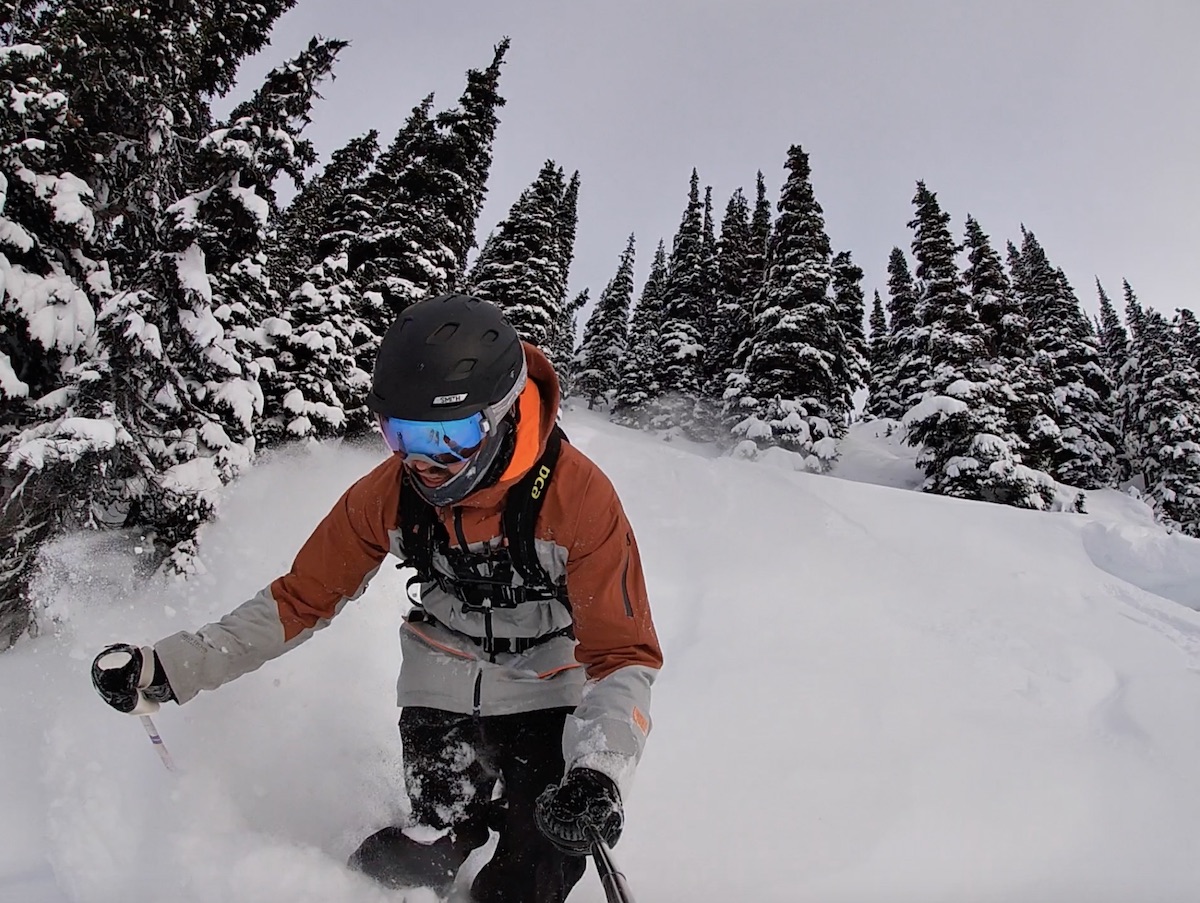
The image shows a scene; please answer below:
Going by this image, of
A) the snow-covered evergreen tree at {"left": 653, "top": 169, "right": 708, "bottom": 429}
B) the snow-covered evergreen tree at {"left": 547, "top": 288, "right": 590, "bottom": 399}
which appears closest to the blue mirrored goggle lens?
the snow-covered evergreen tree at {"left": 653, "top": 169, "right": 708, "bottom": 429}

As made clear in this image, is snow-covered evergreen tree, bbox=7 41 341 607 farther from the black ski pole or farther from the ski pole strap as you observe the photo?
the black ski pole

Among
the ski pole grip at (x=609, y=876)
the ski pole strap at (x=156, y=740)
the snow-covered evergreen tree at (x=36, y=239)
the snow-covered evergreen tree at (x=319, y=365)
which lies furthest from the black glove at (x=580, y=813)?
the snow-covered evergreen tree at (x=319, y=365)

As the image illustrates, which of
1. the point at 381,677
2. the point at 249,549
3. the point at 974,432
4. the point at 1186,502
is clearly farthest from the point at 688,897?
the point at 1186,502

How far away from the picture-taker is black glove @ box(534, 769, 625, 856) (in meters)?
1.93

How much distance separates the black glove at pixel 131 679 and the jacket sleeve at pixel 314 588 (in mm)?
165

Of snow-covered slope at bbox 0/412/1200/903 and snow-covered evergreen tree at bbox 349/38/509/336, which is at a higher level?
snow-covered evergreen tree at bbox 349/38/509/336

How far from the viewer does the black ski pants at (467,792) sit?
105 inches

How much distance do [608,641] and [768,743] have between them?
7.61 ft

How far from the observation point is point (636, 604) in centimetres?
256

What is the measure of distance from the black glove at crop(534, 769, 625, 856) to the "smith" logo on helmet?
107 centimetres

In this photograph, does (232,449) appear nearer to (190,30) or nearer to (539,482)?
(190,30)

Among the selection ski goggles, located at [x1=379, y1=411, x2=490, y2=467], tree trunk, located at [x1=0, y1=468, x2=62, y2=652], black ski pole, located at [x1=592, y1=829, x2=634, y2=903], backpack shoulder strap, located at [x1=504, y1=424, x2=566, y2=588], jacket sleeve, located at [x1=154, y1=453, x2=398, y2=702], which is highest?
Result: ski goggles, located at [x1=379, y1=411, x2=490, y2=467]

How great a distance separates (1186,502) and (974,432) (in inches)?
653

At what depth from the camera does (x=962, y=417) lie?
60.9 ft
